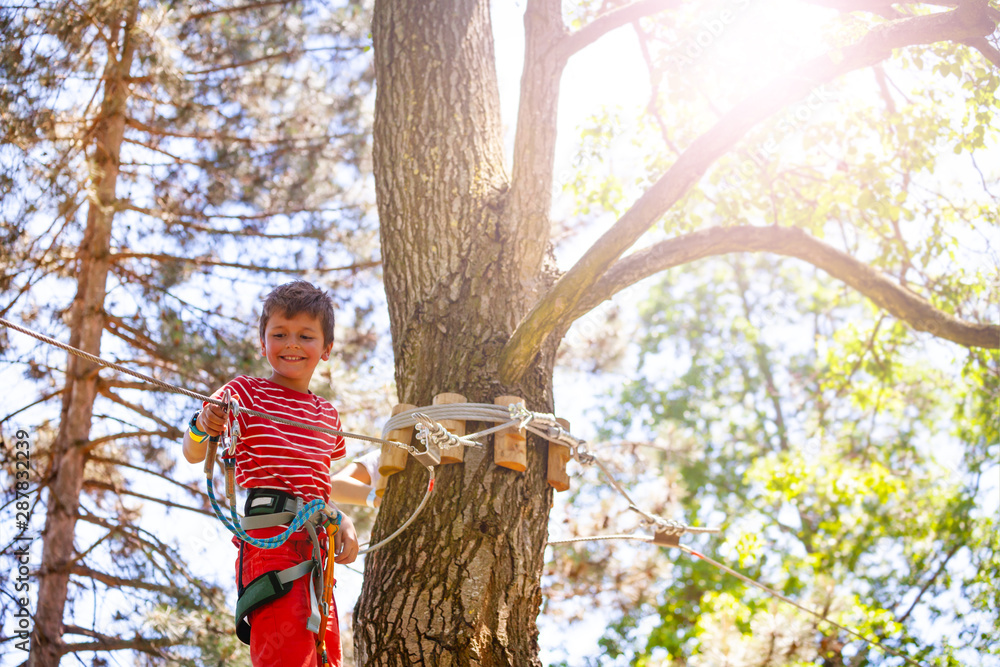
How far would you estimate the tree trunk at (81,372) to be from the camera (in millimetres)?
4613

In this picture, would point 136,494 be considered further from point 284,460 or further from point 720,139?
point 720,139

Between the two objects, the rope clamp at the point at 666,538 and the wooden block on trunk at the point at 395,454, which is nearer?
the wooden block on trunk at the point at 395,454

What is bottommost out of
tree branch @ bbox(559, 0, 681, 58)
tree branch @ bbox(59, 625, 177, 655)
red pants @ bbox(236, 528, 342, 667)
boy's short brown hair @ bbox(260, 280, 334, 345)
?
tree branch @ bbox(59, 625, 177, 655)

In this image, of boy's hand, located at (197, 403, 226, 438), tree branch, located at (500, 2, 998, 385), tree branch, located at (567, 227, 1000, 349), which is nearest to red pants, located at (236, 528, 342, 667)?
boy's hand, located at (197, 403, 226, 438)

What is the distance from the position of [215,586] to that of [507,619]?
3516mm

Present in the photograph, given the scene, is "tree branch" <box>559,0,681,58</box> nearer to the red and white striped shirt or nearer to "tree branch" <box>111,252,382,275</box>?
the red and white striped shirt

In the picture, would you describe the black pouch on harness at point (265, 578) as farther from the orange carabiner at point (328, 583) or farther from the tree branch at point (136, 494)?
the tree branch at point (136, 494)

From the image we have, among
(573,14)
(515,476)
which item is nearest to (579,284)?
Result: (515,476)

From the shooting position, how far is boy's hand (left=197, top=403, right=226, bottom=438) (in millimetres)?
1878

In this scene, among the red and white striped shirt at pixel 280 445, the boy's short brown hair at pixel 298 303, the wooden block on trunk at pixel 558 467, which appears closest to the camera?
the red and white striped shirt at pixel 280 445

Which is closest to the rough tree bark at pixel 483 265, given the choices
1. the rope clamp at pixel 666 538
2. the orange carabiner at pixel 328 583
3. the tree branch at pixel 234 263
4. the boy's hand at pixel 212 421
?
the orange carabiner at pixel 328 583

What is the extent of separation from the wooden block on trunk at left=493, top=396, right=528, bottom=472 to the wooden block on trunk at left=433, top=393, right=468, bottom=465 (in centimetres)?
11

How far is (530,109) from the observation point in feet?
9.64

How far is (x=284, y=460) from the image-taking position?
6.66 ft
